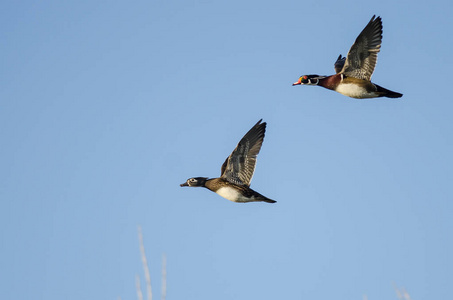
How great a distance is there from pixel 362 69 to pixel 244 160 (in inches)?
188

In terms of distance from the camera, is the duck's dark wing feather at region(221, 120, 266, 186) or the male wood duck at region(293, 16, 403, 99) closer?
the male wood duck at region(293, 16, 403, 99)

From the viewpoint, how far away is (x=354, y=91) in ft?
63.3

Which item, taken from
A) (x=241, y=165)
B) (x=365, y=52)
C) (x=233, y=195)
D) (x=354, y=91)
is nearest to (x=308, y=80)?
(x=354, y=91)

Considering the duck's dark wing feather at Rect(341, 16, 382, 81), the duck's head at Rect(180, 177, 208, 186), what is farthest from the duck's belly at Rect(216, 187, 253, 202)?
the duck's dark wing feather at Rect(341, 16, 382, 81)

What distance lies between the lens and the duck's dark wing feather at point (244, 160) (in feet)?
63.6

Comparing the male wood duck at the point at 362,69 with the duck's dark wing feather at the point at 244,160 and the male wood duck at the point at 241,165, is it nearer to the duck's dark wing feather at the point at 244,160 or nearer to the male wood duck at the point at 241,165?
the male wood duck at the point at 241,165

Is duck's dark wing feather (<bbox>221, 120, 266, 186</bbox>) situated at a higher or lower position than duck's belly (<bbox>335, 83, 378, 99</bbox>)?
lower

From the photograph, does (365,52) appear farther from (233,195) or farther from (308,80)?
(233,195)

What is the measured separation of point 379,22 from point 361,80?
1879mm

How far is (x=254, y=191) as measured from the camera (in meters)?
18.9

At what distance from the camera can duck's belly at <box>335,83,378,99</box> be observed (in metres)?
19.1

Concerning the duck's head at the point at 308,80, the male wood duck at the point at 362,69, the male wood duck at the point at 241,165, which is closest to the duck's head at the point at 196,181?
the male wood duck at the point at 241,165

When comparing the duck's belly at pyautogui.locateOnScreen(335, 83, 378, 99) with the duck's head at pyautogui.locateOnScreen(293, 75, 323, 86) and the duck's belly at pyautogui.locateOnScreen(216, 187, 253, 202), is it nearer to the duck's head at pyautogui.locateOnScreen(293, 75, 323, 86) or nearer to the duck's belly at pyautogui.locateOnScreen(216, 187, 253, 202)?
the duck's head at pyautogui.locateOnScreen(293, 75, 323, 86)

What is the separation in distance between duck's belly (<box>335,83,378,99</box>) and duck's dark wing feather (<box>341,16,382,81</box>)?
37 cm
